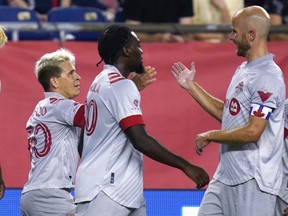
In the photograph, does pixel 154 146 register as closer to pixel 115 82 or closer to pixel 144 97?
pixel 115 82

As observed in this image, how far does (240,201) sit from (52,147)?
1.41m

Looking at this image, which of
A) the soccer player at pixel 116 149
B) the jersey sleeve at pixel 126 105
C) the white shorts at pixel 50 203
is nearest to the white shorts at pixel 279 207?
the soccer player at pixel 116 149

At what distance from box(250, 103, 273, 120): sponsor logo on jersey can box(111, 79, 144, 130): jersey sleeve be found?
74 centimetres

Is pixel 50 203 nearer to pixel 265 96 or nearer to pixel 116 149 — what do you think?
pixel 116 149

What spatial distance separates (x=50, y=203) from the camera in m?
6.83

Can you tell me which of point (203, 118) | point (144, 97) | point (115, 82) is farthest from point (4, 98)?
point (115, 82)

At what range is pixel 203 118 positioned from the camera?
8.55 meters

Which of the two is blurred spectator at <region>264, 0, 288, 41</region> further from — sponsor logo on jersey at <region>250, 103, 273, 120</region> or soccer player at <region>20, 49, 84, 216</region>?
sponsor logo on jersey at <region>250, 103, 273, 120</region>

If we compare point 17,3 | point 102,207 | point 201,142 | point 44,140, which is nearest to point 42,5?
point 17,3

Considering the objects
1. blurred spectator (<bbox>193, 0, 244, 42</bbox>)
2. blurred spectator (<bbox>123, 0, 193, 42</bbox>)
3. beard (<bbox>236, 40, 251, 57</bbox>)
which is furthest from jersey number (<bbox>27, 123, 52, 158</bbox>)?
blurred spectator (<bbox>193, 0, 244, 42</bbox>)

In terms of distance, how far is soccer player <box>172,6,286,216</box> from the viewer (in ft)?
20.1

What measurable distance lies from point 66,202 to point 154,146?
Result: 124 cm

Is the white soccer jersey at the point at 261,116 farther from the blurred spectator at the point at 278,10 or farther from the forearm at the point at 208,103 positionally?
the blurred spectator at the point at 278,10

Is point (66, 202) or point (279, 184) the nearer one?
point (279, 184)
